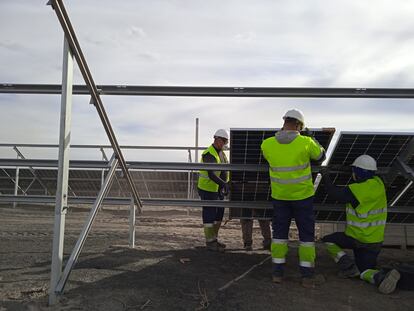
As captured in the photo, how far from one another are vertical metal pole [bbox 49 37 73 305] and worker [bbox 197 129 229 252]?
10.4ft

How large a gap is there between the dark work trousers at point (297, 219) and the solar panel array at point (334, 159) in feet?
2.67

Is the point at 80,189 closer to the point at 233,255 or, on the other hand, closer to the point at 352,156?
the point at 233,255

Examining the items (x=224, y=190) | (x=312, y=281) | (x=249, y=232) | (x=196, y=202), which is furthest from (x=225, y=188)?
(x=312, y=281)

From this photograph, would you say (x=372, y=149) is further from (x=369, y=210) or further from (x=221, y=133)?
(x=221, y=133)

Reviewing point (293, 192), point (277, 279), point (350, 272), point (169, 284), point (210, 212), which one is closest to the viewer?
point (169, 284)

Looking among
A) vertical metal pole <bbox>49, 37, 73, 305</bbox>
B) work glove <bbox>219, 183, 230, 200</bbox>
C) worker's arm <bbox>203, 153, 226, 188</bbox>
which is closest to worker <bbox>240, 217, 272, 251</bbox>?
work glove <bbox>219, 183, 230, 200</bbox>

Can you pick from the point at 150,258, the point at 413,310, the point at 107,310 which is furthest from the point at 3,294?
the point at 413,310

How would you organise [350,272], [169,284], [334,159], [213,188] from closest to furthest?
[169,284] < [350,272] < [334,159] < [213,188]

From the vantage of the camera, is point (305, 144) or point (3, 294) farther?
point (305, 144)

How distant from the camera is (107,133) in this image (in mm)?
4844

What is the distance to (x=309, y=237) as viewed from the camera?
4.83m

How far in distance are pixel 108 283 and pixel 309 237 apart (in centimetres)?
222

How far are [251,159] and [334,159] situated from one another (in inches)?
41.9

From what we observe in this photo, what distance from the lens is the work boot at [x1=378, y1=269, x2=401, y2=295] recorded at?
4.50 m
